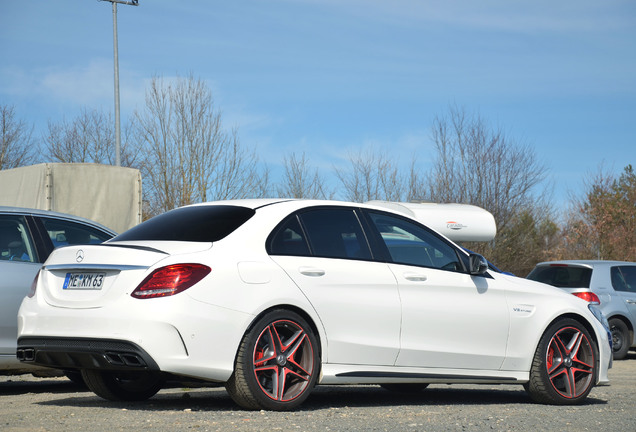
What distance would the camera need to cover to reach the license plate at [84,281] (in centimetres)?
622

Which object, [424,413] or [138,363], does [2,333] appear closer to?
[138,363]

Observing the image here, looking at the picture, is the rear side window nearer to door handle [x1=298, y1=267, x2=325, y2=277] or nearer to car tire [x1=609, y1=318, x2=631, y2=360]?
car tire [x1=609, y1=318, x2=631, y2=360]

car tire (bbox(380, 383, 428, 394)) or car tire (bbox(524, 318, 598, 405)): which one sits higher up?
car tire (bbox(524, 318, 598, 405))

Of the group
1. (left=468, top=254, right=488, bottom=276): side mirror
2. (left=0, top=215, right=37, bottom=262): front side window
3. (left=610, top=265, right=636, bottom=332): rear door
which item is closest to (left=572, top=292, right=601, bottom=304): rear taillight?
(left=610, top=265, right=636, bottom=332): rear door

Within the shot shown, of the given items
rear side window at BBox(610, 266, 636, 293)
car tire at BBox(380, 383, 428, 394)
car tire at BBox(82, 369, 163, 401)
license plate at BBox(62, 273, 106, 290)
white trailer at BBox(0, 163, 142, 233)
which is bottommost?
car tire at BBox(380, 383, 428, 394)

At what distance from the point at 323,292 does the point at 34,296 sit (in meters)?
2.06

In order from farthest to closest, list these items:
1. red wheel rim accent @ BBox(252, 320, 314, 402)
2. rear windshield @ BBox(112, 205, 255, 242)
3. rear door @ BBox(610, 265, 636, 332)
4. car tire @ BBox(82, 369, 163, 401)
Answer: rear door @ BBox(610, 265, 636, 332)
car tire @ BBox(82, 369, 163, 401)
rear windshield @ BBox(112, 205, 255, 242)
red wheel rim accent @ BBox(252, 320, 314, 402)

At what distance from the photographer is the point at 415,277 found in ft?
23.8

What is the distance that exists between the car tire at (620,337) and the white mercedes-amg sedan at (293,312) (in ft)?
26.0

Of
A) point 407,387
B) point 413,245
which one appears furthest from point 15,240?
point 407,387

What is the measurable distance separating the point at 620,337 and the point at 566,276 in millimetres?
1421

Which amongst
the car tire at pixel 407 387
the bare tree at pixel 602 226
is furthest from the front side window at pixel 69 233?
the bare tree at pixel 602 226

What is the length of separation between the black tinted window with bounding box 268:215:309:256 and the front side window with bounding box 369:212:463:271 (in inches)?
31.8

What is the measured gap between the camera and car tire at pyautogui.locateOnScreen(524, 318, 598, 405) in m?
7.86
